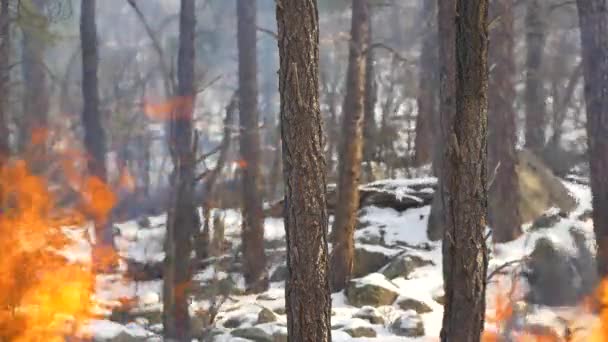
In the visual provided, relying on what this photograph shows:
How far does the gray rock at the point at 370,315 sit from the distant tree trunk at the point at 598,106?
2988 mm

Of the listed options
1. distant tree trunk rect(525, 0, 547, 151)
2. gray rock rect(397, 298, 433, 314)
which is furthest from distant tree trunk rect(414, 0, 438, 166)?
gray rock rect(397, 298, 433, 314)

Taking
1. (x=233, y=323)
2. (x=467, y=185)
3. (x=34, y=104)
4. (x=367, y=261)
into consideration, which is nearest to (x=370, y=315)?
(x=233, y=323)

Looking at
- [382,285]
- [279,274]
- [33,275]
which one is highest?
[382,285]

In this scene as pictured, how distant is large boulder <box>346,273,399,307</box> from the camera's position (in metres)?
11.2

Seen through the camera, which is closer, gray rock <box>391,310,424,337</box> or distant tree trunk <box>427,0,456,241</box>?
distant tree trunk <box>427,0,456,241</box>

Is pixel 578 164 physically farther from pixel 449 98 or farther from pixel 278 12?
pixel 278 12

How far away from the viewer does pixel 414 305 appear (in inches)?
431

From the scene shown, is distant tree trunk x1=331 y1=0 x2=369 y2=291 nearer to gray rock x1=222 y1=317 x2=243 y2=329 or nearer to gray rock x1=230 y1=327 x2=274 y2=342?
gray rock x1=222 y1=317 x2=243 y2=329

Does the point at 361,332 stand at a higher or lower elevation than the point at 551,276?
lower

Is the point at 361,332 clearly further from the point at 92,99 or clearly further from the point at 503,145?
the point at 92,99

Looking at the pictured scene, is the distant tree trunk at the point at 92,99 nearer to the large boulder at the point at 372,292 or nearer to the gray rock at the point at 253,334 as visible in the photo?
the large boulder at the point at 372,292

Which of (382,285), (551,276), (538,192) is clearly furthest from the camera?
(538,192)

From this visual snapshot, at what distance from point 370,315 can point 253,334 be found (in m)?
1.77

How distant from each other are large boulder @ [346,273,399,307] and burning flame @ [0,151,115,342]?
4.01 metres
